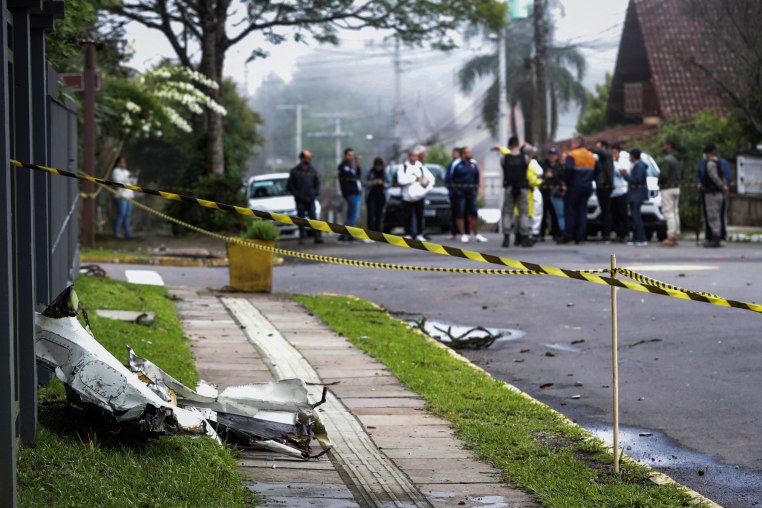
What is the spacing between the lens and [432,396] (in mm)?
9000

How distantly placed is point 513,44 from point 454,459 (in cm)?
8251

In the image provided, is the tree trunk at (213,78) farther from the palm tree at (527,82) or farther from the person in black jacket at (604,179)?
the palm tree at (527,82)

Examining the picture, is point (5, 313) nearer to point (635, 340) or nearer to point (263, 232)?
point (635, 340)

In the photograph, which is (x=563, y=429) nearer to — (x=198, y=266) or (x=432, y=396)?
(x=432, y=396)

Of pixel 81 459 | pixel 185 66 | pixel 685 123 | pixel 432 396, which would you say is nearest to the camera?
pixel 81 459

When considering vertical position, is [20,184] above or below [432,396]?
above

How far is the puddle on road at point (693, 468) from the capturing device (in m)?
6.72

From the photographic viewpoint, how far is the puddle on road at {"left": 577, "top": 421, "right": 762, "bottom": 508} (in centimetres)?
672

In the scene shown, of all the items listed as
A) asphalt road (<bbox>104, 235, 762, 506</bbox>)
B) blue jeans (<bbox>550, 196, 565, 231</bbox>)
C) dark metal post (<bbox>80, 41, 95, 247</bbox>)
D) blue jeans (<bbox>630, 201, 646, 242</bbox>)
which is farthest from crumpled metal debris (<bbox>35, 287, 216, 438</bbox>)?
blue jeans (<bbox>550, 196, 565, 231</bbox>)

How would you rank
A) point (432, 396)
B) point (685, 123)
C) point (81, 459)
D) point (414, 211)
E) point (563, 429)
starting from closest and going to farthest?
point (81, 459)
point (563, 429)
point (432, 396)
point (414, 211)
point (685, 123)

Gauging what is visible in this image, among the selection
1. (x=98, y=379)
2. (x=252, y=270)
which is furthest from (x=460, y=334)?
(x=98, y=379)

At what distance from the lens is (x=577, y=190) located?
25.6 meters

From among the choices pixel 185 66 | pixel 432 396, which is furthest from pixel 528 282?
pixel 185 66

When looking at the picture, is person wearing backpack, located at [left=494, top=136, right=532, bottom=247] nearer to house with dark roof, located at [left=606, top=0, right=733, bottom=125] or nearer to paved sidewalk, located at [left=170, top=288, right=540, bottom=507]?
paved sidewalk, located at [left=170, top=288, right=540, bottom=507]
